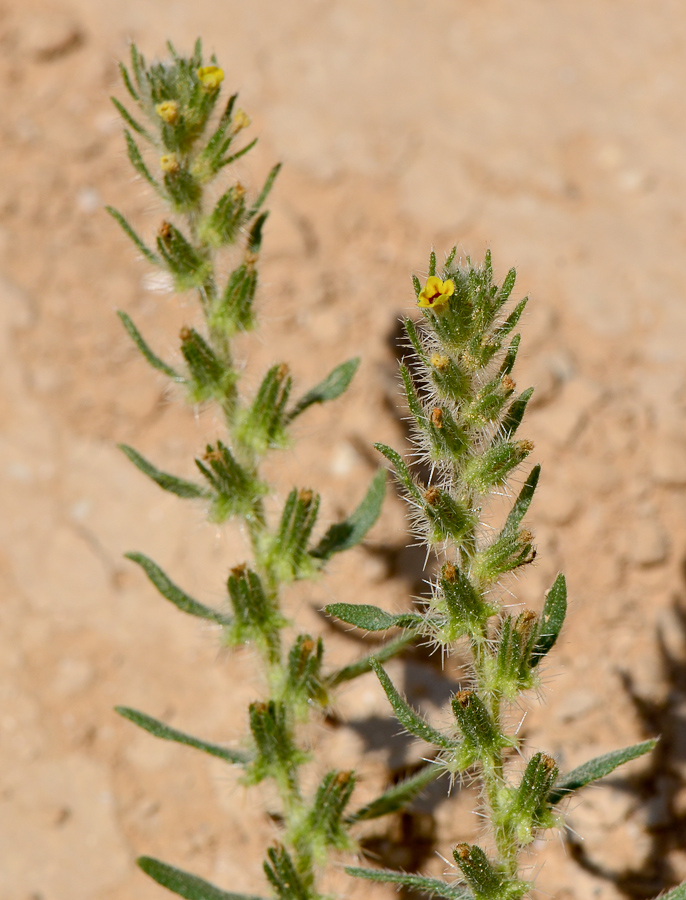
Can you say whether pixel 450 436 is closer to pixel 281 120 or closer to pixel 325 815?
pixel 325 815

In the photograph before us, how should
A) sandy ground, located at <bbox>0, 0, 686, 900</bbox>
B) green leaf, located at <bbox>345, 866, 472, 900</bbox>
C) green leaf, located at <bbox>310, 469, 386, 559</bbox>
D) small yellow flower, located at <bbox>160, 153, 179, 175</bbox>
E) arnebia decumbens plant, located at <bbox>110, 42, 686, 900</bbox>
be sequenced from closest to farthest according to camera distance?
1. arnebia decumbens plant, located at <bbox>110, 42, 686, 900</bbox>
2. green leaf, located at <bbox>345, 866, 472, 900</bbox>
3. small yellow flower, located at <bbox>160, 153, 179, 175</bbox>
4. green leaf, located at <bbox>310, 469, 386, 559</bbox>
5. sandy ground, located at <bbox>0, 0, 686, 900</bbox>

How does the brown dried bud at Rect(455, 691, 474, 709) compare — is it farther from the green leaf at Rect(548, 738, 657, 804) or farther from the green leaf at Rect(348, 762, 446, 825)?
the green leaf at Rect(348, 762, 446, 825)

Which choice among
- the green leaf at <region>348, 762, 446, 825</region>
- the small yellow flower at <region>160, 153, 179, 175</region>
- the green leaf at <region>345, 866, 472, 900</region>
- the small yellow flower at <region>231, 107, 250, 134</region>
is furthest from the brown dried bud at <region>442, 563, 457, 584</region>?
the small yellow flower at <region>231, 107, 250, 134</region>

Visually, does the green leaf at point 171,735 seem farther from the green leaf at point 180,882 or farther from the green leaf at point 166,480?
the green leaf at point 166,480

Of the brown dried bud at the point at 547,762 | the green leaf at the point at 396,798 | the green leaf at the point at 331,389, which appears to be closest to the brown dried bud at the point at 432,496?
the brown dried bud at the point at 547,762

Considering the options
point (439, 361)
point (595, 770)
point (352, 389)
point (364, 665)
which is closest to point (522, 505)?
point (439, 361)

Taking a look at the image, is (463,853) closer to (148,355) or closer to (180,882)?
(180,882)

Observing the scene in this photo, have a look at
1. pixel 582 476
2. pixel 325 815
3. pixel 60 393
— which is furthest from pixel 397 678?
pixel 60 393
